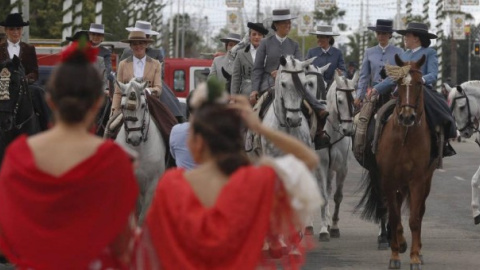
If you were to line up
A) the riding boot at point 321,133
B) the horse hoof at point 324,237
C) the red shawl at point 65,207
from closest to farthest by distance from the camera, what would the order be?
the red shawl at point 65,207 → the riding boot at point 321,133 → the horse hoof at point 324,237

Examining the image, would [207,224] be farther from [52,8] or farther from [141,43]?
[52,8]

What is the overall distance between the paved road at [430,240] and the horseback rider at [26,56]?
328 centimetres

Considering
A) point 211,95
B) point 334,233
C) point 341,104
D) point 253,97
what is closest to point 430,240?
point 334,233

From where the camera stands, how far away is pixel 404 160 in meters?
14.8

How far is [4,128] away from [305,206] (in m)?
Answer: 7.98

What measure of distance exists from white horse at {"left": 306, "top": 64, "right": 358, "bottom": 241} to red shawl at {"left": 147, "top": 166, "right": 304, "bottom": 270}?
33.8 feet

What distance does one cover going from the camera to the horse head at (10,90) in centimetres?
1423

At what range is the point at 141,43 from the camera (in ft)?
54.7

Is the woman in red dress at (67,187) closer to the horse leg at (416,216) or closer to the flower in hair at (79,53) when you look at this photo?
the flower in hair at (79,53)

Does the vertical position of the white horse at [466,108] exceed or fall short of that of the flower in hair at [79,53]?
it falls short

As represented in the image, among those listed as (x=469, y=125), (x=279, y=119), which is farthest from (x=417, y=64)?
(x=469, y=125)

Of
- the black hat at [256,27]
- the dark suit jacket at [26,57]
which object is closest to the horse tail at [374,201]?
the black hat at [256,27]

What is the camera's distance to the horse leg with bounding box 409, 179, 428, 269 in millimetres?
13875

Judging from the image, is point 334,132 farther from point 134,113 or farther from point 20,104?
point 20,104
